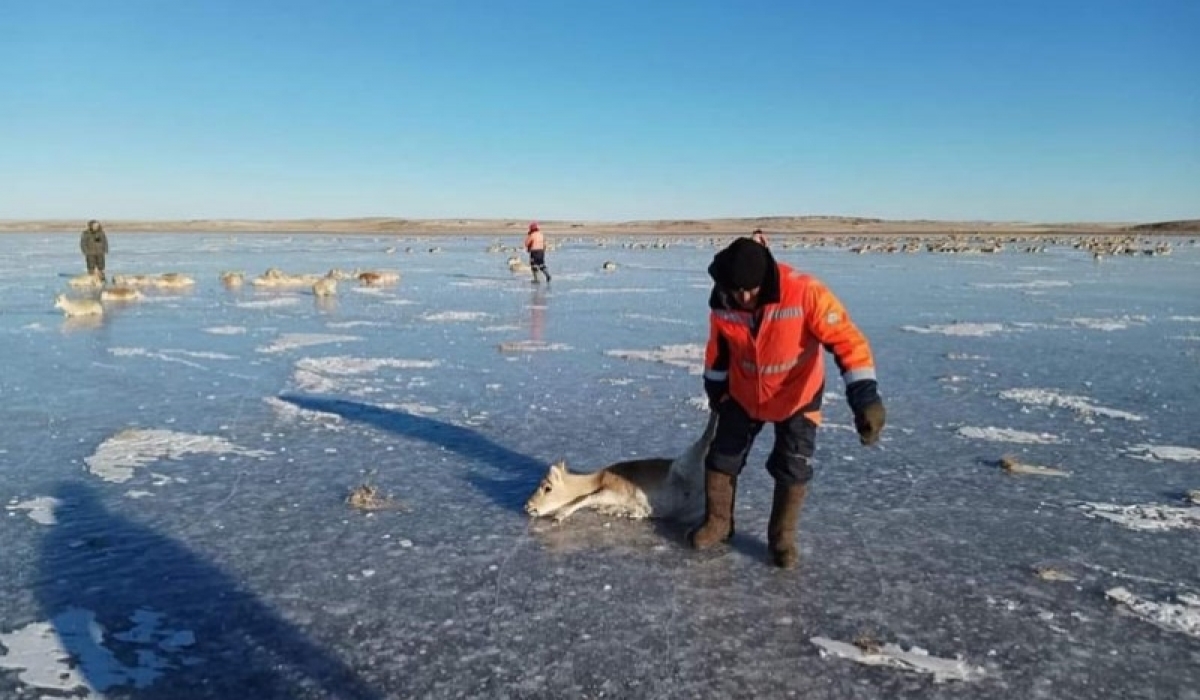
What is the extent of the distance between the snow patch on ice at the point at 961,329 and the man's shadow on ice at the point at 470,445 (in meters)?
8.19

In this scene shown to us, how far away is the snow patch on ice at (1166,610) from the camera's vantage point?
358 cm

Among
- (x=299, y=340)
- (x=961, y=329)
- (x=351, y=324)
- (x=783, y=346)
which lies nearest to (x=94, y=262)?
(x=351, y=324)

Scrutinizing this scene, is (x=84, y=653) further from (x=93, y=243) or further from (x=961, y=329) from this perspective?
(x=93, y=243)

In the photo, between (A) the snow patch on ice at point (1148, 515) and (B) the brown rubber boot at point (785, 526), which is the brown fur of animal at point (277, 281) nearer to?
(B) the brown rubber boot at point (785, 526)

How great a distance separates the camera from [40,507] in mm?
4844

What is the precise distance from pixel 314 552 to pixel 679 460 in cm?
195

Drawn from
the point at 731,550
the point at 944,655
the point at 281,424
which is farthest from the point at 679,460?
the point at 281,424

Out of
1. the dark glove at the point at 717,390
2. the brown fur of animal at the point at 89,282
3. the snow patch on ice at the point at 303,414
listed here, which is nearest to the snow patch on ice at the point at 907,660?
the dark glove at the point at 717,390

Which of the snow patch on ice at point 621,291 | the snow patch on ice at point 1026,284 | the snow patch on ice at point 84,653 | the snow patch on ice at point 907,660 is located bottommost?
the snow patch on ice at point 907,660

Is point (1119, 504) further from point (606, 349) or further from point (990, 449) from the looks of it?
point (606, 349)

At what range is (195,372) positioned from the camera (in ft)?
29.9

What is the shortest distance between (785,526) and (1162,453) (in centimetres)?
350

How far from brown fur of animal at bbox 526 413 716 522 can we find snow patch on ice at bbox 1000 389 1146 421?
4281 millimetres

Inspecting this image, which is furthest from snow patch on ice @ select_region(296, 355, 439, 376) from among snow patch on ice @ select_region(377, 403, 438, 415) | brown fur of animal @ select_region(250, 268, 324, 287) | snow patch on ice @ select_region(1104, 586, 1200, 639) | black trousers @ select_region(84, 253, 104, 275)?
black trousers @ select_region(84, 253, 104, 275)
